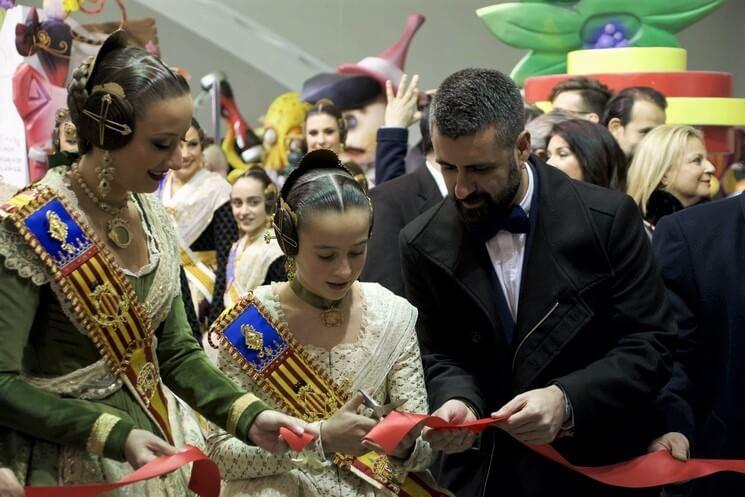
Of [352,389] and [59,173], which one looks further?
[352,389]

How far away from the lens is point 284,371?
8.91 feet

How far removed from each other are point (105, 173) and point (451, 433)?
906 millimetres

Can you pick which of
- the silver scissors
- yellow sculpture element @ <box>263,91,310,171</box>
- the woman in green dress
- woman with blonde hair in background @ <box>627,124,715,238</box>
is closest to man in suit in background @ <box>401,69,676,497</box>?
the silver scissors

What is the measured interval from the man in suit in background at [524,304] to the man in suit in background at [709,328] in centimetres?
16

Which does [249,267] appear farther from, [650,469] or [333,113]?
[650,469]

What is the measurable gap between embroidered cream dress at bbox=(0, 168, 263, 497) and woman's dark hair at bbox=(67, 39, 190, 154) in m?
0.14

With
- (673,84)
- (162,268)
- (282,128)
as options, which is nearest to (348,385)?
(162,268)

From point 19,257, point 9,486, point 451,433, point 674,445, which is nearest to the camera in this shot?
point 9,486

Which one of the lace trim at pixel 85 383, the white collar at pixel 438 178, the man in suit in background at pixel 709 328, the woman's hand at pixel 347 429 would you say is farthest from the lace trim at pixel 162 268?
the white collar at pixel 438 178

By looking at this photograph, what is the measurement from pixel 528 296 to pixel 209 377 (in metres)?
0.75

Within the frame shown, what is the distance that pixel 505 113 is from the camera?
8.83 feet

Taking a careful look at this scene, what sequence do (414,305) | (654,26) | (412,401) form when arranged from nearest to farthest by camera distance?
1. (412,401)
2. (414,305)
3. (654,26)

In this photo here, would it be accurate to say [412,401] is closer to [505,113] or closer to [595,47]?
[505,113]

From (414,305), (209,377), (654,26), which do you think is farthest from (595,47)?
(209,377)
